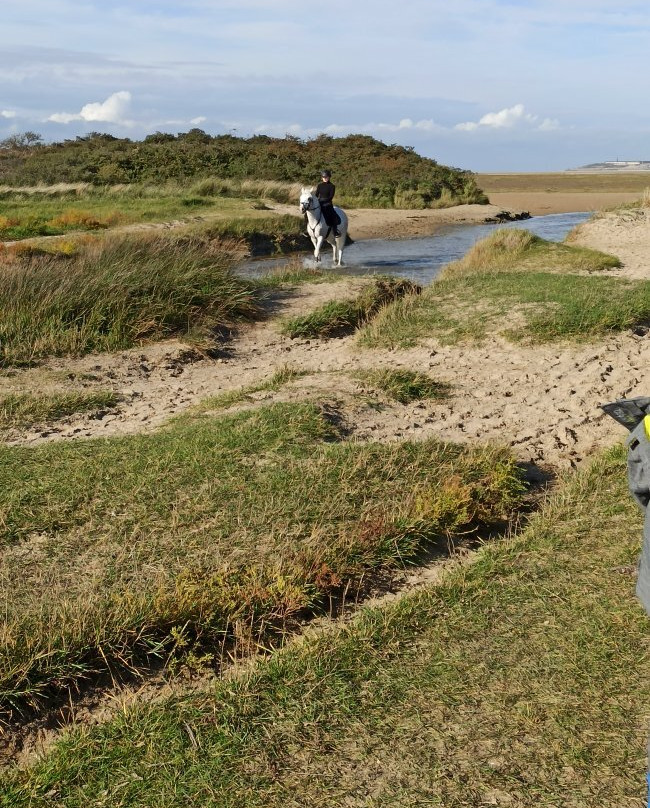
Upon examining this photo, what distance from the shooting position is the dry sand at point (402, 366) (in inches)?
330

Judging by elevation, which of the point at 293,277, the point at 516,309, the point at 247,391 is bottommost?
the point at 247,391

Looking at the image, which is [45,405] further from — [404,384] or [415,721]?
[415,721]

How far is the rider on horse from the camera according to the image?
21469mm

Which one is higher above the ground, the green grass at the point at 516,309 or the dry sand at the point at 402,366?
the green grass at the point at 516,309

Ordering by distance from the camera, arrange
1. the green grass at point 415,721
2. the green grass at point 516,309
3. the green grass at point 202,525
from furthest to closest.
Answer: the green grass at point 516,309
the green grass at point 202,525
the green grass at point 415,721

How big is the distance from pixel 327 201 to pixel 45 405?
539 inches

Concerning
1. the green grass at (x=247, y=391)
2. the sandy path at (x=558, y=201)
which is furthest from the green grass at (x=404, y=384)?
the sandy path at (x=558, y=201)

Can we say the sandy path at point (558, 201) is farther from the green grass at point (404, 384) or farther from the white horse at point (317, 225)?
the green grass at point (404, 384)

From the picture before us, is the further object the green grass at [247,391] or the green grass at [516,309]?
the green grass at [516,309]

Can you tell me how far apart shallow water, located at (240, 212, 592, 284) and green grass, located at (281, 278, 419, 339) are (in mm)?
3461

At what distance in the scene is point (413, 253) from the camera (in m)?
26.4

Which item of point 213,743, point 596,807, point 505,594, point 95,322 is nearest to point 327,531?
point 505,594

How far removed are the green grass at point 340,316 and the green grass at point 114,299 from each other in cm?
104

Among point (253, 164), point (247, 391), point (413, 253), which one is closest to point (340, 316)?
point (247, 391)
